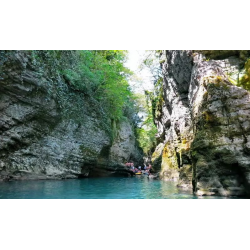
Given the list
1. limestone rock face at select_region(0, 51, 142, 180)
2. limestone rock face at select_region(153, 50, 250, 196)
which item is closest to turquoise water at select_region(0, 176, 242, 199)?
limestone rock face at select_region(153, 50, 250, 196)

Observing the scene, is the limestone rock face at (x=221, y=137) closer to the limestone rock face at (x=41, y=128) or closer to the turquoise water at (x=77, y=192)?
the turquoise water at (x=77, y=192)

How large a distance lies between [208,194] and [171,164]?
956cm

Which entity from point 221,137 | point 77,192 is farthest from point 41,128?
point 221,137

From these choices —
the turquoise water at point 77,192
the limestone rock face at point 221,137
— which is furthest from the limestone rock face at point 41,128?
the limestone rock face at point 221,137

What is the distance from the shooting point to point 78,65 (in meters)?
14.8

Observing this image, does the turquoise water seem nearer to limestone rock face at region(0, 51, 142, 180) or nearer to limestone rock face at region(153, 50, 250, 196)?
limestone rock face at region(153, 50, 250, 196)

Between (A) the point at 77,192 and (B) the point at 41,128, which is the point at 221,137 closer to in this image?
(A) the point at 77,192

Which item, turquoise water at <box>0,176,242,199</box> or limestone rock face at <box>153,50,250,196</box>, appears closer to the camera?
limestone rock face at <box>153,50,250,196</box>

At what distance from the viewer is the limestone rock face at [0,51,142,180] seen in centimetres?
1031

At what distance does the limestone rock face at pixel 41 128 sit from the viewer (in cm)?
1031

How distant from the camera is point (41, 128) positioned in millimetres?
11820
